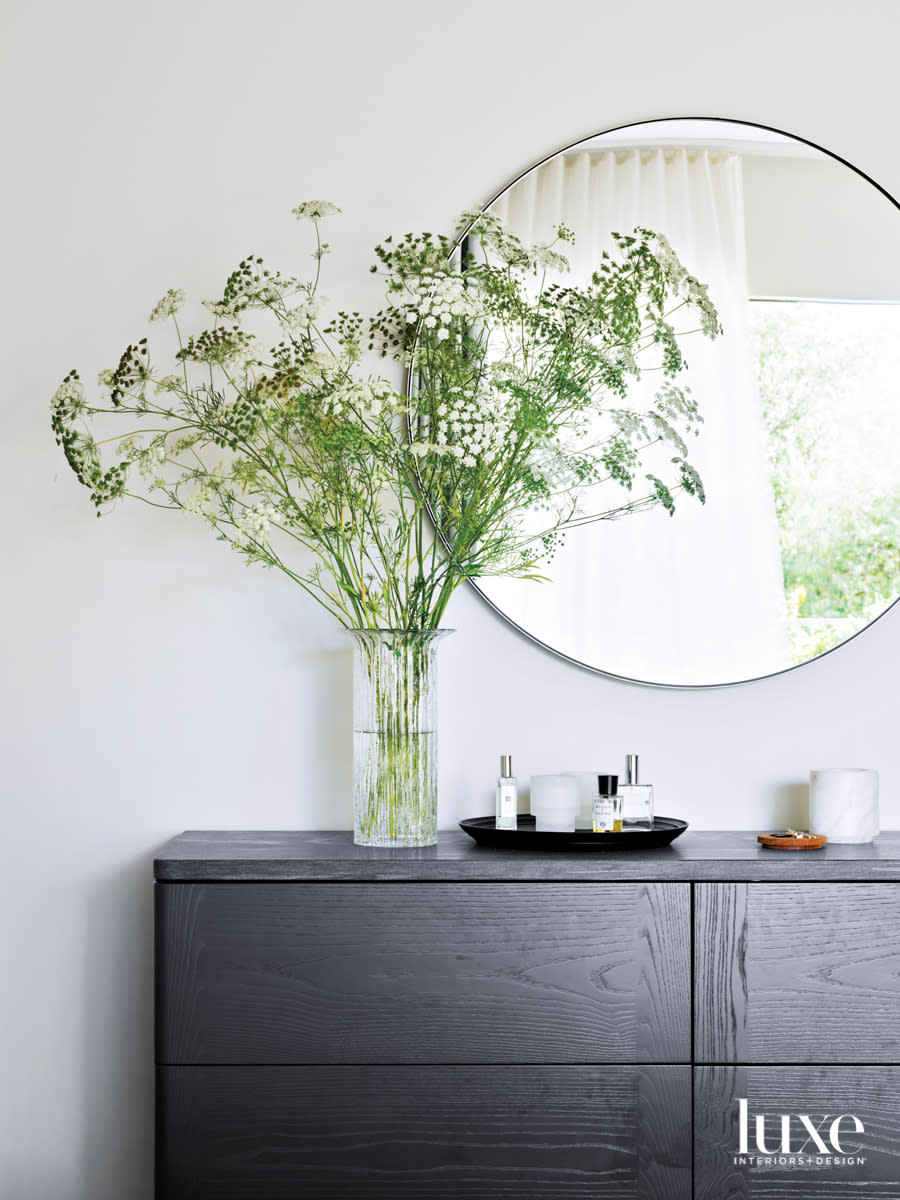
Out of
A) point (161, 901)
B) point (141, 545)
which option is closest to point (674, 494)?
point (141, 545)

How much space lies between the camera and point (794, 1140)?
1434 millimetres

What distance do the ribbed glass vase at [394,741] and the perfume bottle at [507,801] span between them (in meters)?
0.09

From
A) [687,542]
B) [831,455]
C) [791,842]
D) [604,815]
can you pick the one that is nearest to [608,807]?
[604,815]

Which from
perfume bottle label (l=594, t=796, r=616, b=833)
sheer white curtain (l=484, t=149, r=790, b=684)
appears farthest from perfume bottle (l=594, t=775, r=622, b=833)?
sheer white curtain (l=484, t=149, r=790, b=684)

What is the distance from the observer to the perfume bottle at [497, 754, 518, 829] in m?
1.58

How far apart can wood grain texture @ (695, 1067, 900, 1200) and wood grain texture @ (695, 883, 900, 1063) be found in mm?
23

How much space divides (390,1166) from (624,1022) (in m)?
0.34

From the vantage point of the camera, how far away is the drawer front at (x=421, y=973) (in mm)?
1422

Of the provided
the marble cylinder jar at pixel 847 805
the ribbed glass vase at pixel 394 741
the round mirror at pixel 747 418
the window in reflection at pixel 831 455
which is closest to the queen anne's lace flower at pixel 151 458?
the ribbed glass vase at pixel 394 741

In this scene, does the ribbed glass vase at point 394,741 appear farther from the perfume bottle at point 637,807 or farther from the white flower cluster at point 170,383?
the white flower cluster at point 170,383

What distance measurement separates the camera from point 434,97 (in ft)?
5.82

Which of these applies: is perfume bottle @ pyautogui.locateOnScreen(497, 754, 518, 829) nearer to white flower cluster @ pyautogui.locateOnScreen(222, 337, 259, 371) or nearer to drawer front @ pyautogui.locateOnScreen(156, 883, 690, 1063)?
drawer front @ pyautogui.locateOnScreen(156, 883, 690, 1063)

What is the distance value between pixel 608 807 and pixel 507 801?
0.14 meters

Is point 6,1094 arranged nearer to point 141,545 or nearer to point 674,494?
point 141,545
